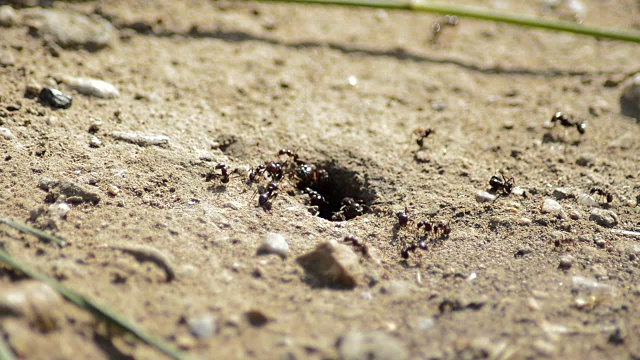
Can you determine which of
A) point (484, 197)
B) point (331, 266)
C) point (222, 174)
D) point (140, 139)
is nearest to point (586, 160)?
point (484, 197)

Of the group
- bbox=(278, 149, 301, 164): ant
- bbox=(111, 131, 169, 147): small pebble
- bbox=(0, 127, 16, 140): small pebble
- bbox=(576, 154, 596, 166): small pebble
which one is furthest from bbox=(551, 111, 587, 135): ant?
bbox=(0, 127, 16, 140): small pebble

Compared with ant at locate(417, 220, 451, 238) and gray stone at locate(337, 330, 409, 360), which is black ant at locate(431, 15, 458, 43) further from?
gray stone at locate(337, 330, 409, 360)

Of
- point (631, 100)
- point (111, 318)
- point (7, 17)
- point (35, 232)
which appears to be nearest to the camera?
point (111, 318)

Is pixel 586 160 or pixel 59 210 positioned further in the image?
pixel 586 160

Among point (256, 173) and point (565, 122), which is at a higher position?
point (565, 122)

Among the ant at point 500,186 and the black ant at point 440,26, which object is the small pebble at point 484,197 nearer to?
the ant at point 500,186

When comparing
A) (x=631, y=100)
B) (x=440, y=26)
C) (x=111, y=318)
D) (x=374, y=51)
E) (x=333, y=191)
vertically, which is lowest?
(x=333, y=191)

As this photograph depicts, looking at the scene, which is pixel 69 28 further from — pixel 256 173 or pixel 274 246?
pixel 274 246

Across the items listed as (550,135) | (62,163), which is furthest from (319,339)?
(550,135)
